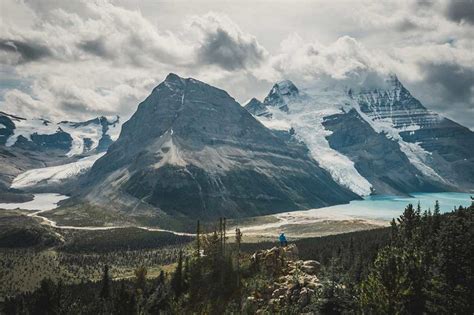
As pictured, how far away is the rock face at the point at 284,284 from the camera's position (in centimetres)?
11450

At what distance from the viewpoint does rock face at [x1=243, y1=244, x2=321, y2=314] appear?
114500 mm

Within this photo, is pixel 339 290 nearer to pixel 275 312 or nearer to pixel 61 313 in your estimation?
pixel 275 312

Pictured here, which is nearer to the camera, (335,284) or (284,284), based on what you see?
(335,284)

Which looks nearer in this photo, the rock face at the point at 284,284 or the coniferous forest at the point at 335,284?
the coniferous forest at the point at 335,284

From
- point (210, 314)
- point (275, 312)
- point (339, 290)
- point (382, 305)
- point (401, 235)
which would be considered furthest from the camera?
point (401, 235)

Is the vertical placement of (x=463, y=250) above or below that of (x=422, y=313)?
above

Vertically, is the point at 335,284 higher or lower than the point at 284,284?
higher

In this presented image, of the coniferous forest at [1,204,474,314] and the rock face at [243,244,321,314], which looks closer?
the coniferous forest at [1,204,474,314]

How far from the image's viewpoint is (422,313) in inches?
3730

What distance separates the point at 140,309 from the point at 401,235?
276 feet

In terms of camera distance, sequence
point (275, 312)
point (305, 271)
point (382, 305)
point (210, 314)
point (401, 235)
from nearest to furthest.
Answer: point (382, 305), point (275, 312), point (305, 271), point (210, 314), point (401, 235)

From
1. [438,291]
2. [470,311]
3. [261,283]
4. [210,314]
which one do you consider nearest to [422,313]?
[438,291]

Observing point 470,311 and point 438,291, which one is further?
point 438,291

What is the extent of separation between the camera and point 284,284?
4875 inches
